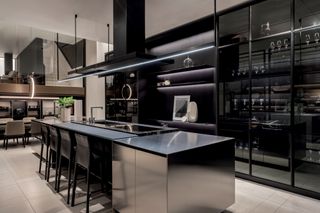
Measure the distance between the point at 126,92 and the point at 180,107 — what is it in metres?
2.54

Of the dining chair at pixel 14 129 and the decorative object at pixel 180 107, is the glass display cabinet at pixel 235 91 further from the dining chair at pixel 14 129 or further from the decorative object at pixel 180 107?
the dining chair at pixel 14 129

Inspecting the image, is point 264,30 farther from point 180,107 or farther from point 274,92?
point 180,107

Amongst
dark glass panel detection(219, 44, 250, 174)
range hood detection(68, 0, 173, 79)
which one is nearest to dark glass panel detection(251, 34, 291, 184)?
dark glass panel detection(219, 44, 250, 174)

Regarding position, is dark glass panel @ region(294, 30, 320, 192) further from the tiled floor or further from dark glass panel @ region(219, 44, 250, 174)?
dark glass panel @ region(219, 44, 250, 174)

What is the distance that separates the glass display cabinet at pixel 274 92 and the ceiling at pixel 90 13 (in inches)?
27.9

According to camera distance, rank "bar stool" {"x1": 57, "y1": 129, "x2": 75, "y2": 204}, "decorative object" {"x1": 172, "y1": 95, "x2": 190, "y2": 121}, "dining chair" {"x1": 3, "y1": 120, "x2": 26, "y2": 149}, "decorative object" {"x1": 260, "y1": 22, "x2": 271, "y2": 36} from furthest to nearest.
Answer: "dining chair" {"x1": 3, "y1": 120, "x2": 26, "y2": 149} → "decorative object" {"x1": 172, "y1": 95, "x2": 190, "y2": 121} → "decorative object" {"x1": 260, "y1": 22, "x2": 271, "y2": 36} → "bar stool" {"x1": 57, "y1": 129, "x2": 75, "y2": 204}

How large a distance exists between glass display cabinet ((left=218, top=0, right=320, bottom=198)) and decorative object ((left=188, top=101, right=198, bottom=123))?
1.82 feet

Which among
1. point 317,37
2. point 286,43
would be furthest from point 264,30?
point 317,37

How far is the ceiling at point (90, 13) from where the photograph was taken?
3.60 meters

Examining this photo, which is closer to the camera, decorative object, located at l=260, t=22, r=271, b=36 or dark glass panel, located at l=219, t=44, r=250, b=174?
decorative object, located at l=260, t=22, r=271, b=36

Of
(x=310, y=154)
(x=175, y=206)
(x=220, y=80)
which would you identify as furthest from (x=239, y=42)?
(x=175, y=206)

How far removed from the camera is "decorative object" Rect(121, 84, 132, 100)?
684 centimetres

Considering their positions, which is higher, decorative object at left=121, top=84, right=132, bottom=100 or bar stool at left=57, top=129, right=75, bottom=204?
decorative object at left=121, top=84, right=132, bottom=100

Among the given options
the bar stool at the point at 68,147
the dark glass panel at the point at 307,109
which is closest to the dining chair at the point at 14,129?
the bar stool at the point at 68,147
